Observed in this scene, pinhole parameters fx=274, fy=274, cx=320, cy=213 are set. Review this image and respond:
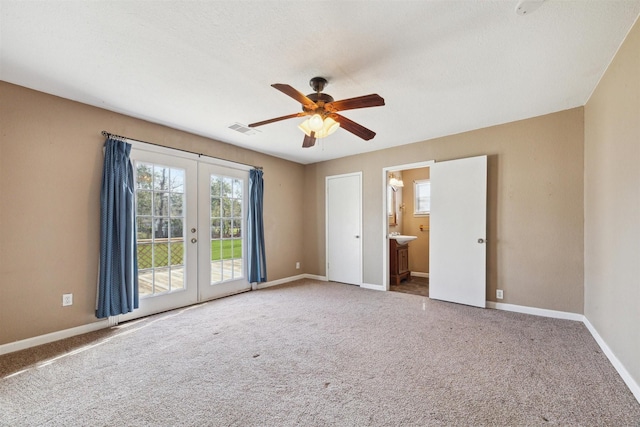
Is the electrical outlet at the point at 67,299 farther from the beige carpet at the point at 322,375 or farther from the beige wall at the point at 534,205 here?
the beige wall at the point at 534,205

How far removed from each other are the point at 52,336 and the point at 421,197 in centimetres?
617

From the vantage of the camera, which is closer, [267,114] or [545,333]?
[545,333]

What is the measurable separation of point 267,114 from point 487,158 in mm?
3004

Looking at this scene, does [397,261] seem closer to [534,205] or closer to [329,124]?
[534,205]

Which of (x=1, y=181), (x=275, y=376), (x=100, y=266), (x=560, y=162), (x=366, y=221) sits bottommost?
(x=275, y=376)

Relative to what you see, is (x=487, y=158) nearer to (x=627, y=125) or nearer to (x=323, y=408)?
(x=627, y=125)

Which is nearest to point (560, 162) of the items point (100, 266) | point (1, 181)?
point (100, 266)

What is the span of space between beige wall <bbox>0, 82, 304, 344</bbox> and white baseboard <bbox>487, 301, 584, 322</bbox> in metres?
4.93

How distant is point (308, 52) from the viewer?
2104mm

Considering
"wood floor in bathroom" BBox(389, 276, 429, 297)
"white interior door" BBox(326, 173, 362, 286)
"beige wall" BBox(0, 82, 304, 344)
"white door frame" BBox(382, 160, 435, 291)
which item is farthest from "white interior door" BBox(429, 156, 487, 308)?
"beige wall" BBox(0, 82, 304, 344)

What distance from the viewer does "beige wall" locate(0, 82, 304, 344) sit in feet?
8.31

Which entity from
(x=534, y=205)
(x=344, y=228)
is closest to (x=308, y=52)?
(x=534, y=205)

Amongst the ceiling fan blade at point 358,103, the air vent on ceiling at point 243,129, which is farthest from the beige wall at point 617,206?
the air vent on ceiling at point 243,129

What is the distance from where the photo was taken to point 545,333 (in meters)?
2.86
